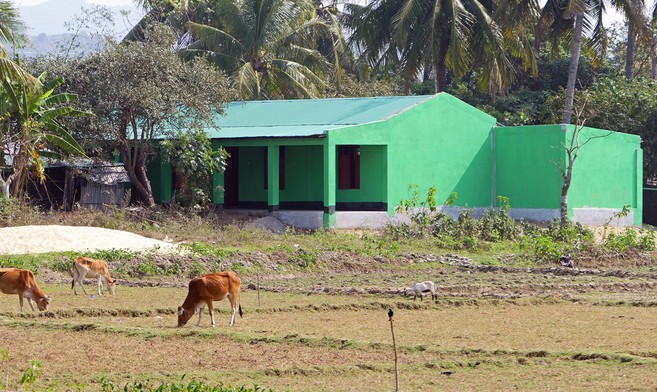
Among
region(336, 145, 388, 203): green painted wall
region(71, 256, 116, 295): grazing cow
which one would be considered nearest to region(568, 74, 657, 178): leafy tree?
region(336, 145, 388, 203): green painted wall

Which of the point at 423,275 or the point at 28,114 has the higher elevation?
the point at 28,114

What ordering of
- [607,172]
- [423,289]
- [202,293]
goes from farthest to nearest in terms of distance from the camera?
[607,172] < [423,289] < [202,293]

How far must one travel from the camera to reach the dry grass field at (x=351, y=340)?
1220 centimetres

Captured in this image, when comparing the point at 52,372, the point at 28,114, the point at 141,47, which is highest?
the point at 141,47

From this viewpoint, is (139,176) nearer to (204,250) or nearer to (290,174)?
(290,174)

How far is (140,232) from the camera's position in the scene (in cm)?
2769

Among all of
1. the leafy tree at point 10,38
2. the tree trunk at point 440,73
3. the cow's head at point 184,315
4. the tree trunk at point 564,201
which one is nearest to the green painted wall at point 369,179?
the tree trunk at point 564,201

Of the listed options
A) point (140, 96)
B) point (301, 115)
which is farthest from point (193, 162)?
point (301, 115)

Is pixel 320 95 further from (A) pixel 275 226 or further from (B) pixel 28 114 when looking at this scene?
(B) pixel 28 114

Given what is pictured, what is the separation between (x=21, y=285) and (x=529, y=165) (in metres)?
21.3

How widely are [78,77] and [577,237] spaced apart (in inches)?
577

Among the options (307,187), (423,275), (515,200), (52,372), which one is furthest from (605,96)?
(52,372)

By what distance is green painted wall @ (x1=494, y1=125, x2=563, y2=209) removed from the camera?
34.6 m

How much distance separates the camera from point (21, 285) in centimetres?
1720
